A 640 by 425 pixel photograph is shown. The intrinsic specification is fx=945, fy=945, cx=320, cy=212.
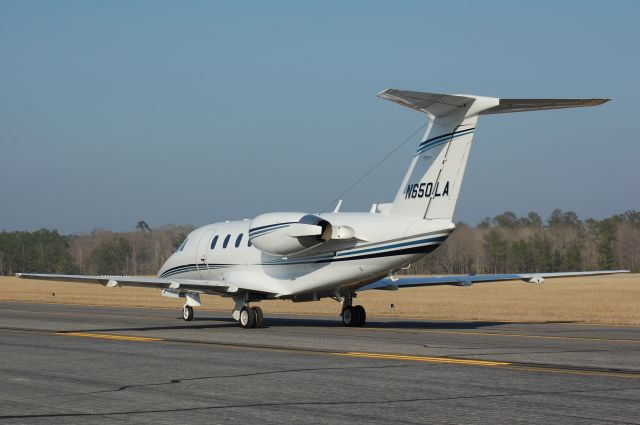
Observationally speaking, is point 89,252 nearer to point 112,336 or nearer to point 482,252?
point 482,252

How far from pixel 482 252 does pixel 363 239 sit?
4430 centimetres

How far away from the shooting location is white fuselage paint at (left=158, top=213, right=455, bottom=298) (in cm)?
2370

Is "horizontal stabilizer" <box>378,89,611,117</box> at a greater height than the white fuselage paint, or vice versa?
"horizontal stabilizer" <box>378,89,611,117</box>

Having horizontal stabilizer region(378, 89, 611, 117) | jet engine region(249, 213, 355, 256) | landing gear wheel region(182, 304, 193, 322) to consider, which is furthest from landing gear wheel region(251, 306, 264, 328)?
horizontal stabilizer region(378, 89, 611, 117)

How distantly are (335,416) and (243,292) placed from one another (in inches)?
690

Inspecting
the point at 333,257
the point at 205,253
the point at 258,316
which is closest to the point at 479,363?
the point at 333,257

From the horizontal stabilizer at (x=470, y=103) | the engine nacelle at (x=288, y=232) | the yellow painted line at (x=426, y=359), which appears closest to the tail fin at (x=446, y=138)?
the horizontal stabilizer at (x=470, y=103)

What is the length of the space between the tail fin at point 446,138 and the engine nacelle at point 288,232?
246cm

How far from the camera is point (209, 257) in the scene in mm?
31219

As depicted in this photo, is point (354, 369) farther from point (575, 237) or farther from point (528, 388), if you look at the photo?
point (575, 237)

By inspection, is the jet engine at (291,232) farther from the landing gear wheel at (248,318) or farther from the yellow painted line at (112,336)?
the yellow painted line at (112,336)

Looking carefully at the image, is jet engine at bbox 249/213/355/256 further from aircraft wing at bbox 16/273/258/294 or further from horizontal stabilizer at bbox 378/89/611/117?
horizontal stabilizer at bbox 378/89/611/117

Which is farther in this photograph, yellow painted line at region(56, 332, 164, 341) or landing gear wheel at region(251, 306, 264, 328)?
landing gear wheel at region(251, 306, 264, 328)

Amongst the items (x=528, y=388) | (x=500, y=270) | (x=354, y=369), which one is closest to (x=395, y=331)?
(x=354, y=369)
